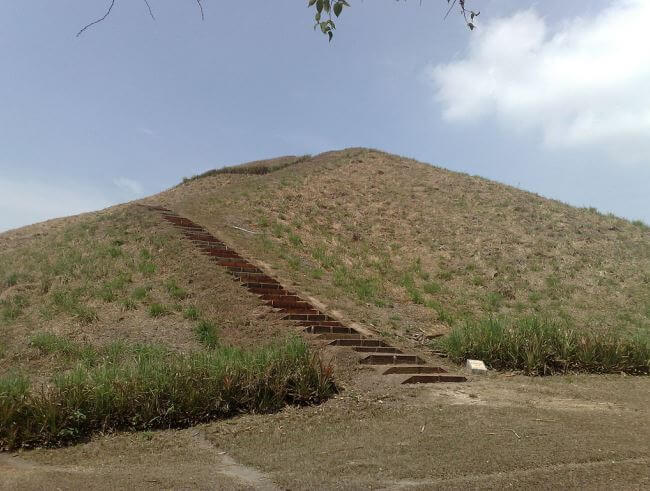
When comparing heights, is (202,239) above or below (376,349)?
above

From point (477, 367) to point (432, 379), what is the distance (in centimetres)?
110

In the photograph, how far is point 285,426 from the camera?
5656 millimetres

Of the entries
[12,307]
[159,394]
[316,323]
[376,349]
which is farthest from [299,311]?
[12,307]

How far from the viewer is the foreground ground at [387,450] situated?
13.8 feet

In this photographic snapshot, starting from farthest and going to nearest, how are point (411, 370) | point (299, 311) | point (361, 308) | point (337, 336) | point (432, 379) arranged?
point (361, 308), point (299, 311), point (337, 336), point (411, 370), point (432, 379)

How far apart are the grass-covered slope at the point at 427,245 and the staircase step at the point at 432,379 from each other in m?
2.22

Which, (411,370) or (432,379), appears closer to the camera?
(432,379)

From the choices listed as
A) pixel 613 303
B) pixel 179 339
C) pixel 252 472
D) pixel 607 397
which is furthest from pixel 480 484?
pixel 613 303

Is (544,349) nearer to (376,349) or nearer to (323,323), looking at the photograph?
(376,349)

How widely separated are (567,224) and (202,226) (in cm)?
1214

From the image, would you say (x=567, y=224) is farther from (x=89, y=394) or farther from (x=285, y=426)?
(x=89, y=394)

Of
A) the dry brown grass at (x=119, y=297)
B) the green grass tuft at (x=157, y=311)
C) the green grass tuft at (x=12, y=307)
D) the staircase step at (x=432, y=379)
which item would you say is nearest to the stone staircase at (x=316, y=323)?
the staircase step at (x=432, y=379)

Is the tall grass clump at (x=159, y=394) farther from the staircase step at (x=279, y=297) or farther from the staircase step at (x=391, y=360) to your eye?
the staircase step at (x=279, y=297)

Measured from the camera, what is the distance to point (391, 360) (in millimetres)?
7797
